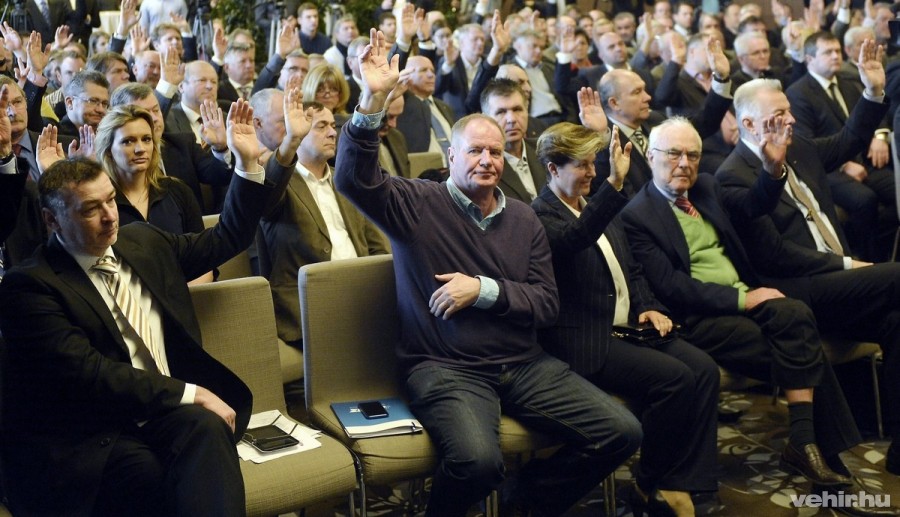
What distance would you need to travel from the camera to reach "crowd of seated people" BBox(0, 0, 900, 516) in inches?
99.5

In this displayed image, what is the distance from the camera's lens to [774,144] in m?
3.80

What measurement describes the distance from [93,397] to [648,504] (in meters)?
1.67

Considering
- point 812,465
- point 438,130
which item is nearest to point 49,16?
point 438,130

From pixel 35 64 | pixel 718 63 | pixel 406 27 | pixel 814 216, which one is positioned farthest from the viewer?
pixel 406 27

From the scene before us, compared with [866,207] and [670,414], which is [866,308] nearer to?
[670,414]

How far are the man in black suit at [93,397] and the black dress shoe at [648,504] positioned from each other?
133 centimetres

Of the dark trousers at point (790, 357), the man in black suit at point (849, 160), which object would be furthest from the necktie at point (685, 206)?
the man in black suit at point (849, 160)

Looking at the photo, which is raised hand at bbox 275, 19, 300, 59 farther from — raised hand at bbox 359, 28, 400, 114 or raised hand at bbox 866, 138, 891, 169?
raised hand at bbox 359, 28, 400, 114

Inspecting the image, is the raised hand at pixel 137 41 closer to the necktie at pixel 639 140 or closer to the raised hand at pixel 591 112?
the necktie at pixel 639 140

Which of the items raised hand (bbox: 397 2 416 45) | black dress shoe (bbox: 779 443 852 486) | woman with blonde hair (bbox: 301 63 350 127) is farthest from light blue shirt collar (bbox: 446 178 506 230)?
raised hand (bbox: 397 2 416 45)

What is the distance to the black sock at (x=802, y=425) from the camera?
344 cm

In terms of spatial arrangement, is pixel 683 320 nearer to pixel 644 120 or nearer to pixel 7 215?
pixel 644 120

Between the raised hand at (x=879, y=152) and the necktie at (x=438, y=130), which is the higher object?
the necktie at (x=438, y=130)

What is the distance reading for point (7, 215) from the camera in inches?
106
